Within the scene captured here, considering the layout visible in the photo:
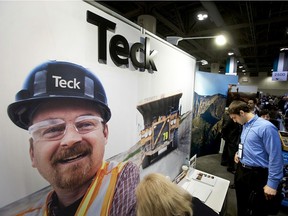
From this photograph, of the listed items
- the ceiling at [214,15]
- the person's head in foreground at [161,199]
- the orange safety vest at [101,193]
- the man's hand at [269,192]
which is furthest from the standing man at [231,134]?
the orange safety vest at [101,193]

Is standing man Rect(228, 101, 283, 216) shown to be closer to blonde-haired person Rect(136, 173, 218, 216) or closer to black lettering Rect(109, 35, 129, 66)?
blonde-haired person Rect(136, 173, 218, 216)

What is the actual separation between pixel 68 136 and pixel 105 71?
1.65 feet

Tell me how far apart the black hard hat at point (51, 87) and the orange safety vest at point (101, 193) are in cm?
54

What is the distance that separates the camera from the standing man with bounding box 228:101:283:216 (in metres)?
2.14

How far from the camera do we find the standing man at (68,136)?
0.98 metres

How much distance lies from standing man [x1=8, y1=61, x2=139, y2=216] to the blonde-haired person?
0.27 metres

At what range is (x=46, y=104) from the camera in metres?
1.01

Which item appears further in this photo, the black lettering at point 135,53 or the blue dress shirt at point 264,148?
the blue dress shirt at point 264,148

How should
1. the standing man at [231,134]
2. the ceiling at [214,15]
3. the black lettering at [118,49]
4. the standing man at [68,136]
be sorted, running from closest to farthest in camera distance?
the standing man at [68,136], the black lettering at [118,49], the standing man at [231,134], the ceiling at [214,15]

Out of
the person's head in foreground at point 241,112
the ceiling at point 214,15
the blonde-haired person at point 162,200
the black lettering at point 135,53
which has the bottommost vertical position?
the blonde-haired person at point 162,200

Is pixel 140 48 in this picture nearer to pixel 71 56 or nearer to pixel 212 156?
pixel 71 56

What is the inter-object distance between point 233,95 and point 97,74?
5.88 metres

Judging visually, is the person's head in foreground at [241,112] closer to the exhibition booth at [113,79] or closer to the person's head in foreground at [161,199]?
the exhibition booth at [113,79]

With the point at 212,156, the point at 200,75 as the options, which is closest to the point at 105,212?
the point at 200,75
